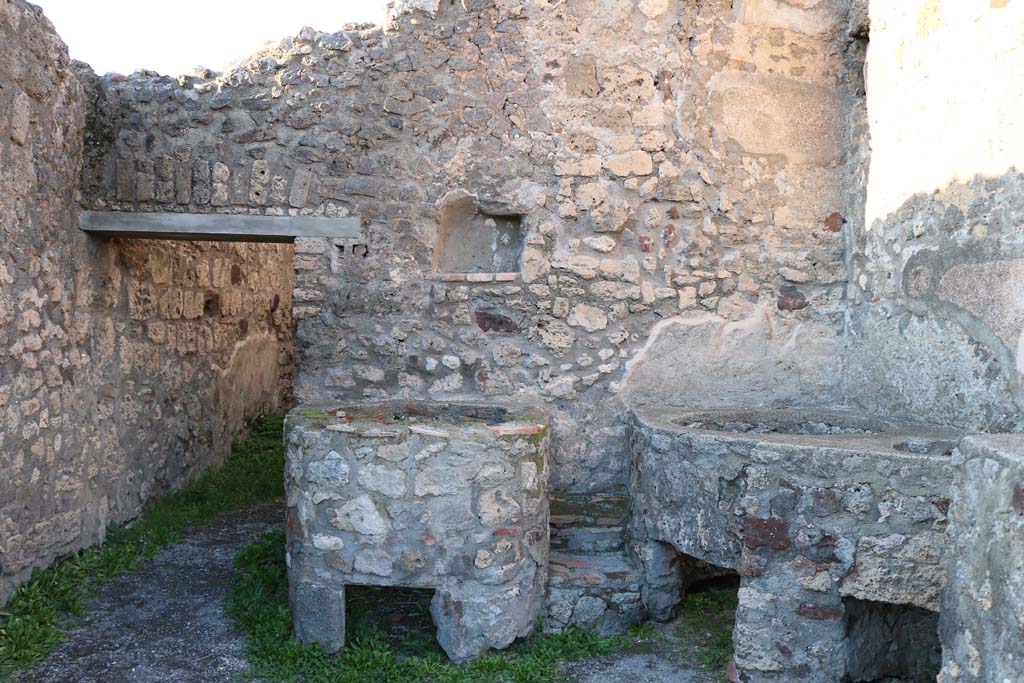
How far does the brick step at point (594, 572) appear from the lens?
365 cm

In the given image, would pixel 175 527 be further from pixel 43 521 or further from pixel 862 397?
pixel 862 397

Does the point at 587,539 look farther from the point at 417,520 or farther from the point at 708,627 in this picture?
the point at 417,520

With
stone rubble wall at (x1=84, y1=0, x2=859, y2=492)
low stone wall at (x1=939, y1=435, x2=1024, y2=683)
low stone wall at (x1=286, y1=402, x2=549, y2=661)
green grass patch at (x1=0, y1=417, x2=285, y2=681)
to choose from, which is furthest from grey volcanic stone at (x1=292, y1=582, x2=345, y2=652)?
low stone wall at (x1=939, y1=435, x2=1024, y2=683)

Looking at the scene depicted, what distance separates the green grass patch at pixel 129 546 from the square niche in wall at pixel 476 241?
81.8 inches

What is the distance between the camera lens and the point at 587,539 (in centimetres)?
396

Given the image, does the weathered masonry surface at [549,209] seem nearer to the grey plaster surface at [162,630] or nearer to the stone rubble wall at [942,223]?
the stone rubble wall at [942,223]

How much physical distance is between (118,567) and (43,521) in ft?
1.48

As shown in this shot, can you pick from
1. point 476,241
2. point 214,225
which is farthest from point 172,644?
point 476,241

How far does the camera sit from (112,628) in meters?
3.61

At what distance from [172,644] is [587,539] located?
5.92ft

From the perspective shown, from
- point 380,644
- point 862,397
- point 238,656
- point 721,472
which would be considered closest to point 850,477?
point 721,472

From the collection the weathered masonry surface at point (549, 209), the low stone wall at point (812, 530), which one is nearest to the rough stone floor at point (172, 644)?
the low stone wall at point (812, 530)

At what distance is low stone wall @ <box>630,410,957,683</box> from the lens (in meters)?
2.97

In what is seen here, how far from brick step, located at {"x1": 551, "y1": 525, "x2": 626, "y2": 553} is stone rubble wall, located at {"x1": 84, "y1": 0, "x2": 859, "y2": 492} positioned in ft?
1.57
